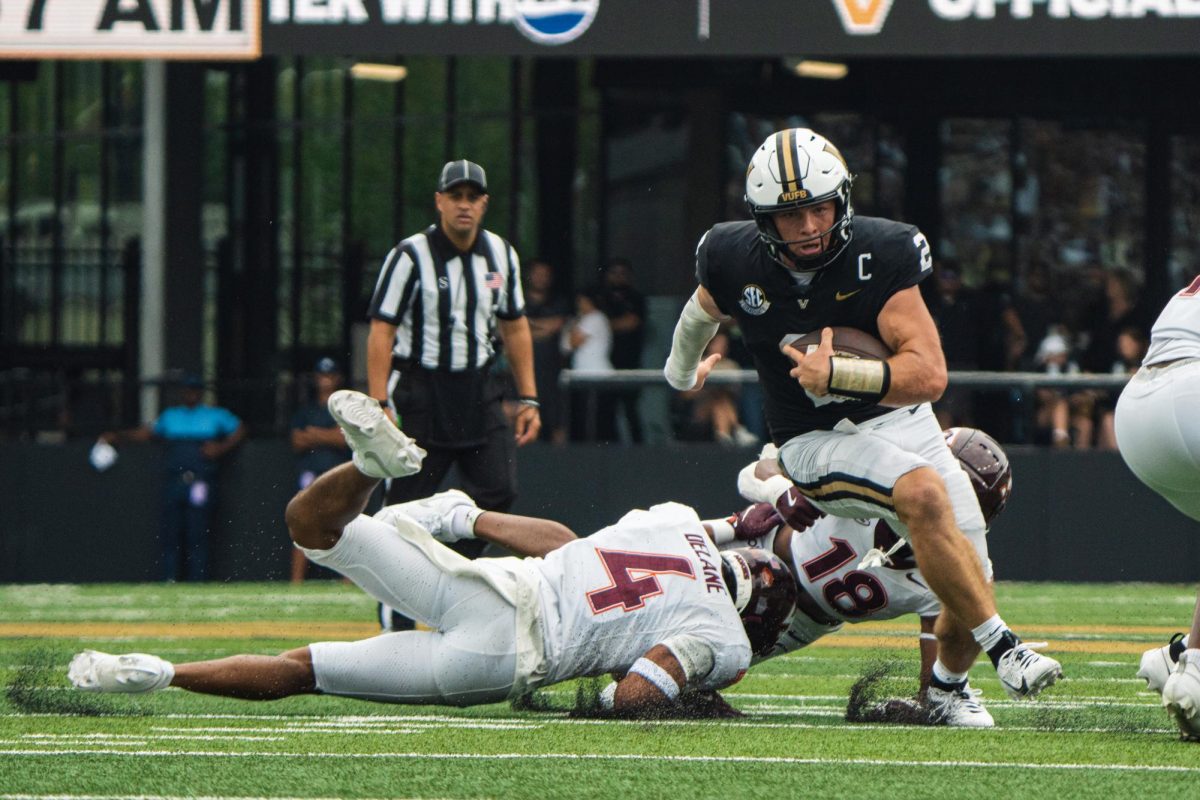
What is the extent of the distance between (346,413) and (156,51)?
7403 mm

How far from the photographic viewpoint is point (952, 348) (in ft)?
44.2

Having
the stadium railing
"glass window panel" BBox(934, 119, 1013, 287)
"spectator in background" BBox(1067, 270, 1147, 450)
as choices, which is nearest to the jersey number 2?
the stadium railing

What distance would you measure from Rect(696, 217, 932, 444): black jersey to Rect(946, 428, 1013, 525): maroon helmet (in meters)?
0.28

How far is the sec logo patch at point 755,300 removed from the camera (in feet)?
19.3

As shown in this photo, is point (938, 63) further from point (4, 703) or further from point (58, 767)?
point (58, 767)

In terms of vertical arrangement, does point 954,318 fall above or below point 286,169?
below

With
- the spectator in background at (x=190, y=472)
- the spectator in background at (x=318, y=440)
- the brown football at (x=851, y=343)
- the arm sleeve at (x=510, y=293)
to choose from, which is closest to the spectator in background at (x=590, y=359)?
the spectator in background at (x=318, y=440)

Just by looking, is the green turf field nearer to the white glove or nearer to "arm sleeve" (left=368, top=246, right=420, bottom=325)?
"arm sleeve" (left=368, top=246, right=420, bottom=325)

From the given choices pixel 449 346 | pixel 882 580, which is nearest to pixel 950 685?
pixel 882 580

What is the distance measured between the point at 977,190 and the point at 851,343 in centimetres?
987

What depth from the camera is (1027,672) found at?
17.1 ft

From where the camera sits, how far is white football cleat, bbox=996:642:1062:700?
5.20m

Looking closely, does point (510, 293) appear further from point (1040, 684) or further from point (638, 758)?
point (638, 758)

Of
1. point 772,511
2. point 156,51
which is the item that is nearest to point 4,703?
point 772,511
